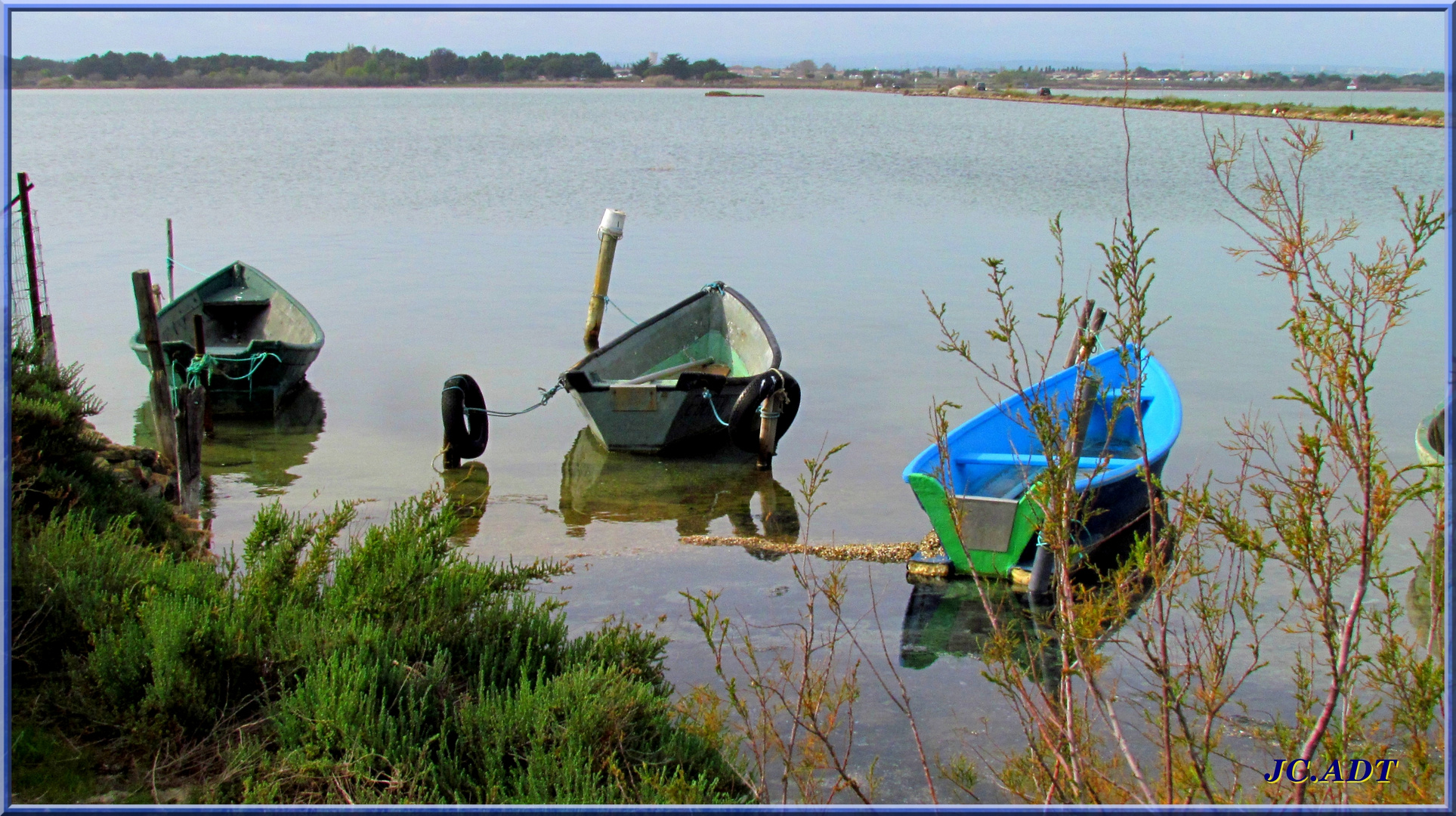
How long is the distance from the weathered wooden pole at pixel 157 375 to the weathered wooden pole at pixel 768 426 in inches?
194

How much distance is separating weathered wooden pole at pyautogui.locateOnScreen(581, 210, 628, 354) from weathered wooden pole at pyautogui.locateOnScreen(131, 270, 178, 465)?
6036 mm

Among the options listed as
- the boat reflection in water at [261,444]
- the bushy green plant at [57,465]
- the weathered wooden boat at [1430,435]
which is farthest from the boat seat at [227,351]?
the weathered wooden boat at [1430,435]

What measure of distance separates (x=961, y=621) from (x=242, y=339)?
400 inches

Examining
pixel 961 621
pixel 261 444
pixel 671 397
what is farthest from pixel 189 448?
pixel 961 621

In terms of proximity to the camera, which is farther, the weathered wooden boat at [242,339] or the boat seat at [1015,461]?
the weathered wooden boat at [242,339]

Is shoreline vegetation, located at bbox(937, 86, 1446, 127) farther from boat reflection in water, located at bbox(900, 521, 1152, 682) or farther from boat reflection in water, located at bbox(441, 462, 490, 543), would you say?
boat reflection in water, located at bbox(900, 521, 1152, 682)

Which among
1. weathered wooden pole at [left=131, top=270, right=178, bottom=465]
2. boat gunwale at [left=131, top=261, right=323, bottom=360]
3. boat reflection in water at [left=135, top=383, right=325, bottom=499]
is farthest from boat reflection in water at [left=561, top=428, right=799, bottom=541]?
boat gunwale at [left=131, top=261, right=323, bottom=360]

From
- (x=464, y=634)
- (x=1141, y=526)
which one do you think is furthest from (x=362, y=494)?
(x=1141, y=526)

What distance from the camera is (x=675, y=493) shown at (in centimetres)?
979

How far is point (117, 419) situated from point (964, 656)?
1010 centimetres

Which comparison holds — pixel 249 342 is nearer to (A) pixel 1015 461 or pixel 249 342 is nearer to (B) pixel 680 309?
(B) pixel 680 309

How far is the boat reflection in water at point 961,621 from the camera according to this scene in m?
6.14

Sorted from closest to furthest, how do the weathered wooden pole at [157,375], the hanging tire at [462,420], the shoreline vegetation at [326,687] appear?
the shoreline vegetation at [326,687] < the weathered wooden pole at [157,375] < the hanging tire at [462,420]

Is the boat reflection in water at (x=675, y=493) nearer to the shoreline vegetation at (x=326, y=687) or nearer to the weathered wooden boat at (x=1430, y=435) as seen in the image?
the shoreline vegetation at (x=326, y=687)
